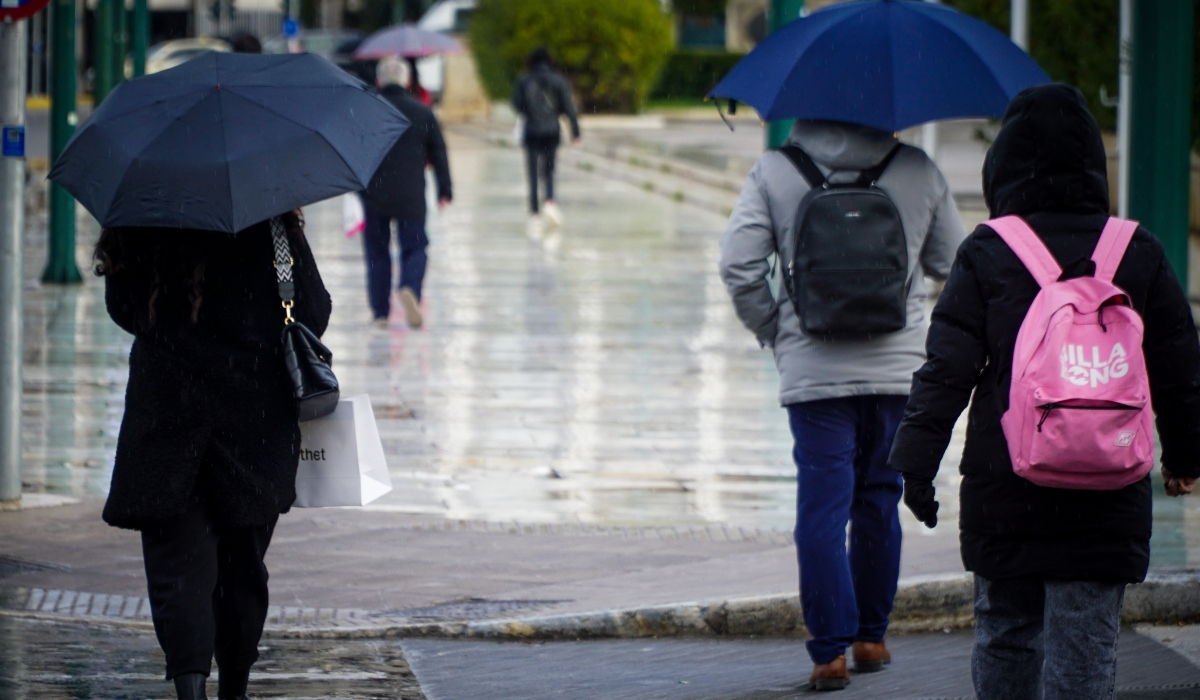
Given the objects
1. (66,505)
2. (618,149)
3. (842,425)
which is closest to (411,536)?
(66,505)

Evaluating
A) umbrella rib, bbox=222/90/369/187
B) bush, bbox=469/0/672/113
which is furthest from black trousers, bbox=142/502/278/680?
bush, bbox=469/0/672/113

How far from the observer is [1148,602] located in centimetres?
625

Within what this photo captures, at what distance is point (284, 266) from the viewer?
459 cm

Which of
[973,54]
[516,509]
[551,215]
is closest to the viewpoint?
[973,54]

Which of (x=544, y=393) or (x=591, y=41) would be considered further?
(x=591, y=41)

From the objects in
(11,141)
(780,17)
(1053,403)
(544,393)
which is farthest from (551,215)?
(1053,403)

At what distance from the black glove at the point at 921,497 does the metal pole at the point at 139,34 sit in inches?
522

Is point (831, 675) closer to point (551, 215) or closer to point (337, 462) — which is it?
point (337, 462)

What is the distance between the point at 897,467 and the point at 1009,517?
265 millimetres

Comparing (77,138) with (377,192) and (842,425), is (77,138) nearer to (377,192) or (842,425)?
(842,425)

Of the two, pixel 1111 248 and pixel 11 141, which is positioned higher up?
pixel 1111 248

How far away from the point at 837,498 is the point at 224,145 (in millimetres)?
1963

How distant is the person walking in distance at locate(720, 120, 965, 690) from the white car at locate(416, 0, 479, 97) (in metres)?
37.9

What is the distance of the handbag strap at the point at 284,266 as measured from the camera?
4.56 m
